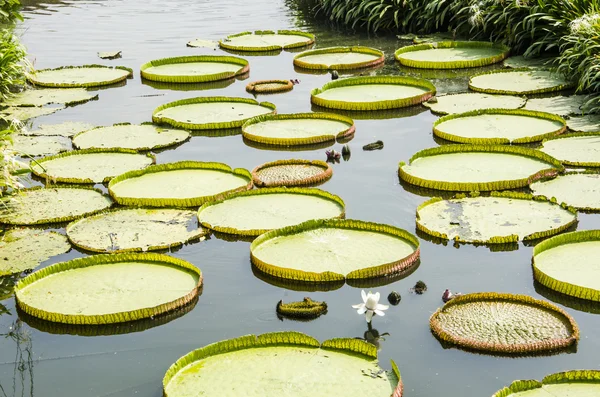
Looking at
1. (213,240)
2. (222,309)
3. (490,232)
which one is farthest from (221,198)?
(490,232)

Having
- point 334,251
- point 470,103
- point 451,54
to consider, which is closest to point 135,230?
point 334,251

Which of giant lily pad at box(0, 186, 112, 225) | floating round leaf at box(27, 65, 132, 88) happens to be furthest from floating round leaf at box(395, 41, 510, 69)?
giant lily pad at box(0, 186, 112, 225)

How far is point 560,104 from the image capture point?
8586 mm

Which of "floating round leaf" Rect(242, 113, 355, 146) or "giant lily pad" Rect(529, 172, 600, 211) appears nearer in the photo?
"giant lily pad" Rect(529, 172, 600, 211)

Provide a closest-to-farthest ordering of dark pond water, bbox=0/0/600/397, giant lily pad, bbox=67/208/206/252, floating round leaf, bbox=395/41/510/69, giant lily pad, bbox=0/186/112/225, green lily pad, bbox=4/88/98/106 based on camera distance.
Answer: dark pond water, bbox=0/0/600/397 → giant lily pad, bbox=67/208/206/252 → giant lily pad, bbox=0/186/112/225 → green lily pad, bbox=4/88/98/106 → floating round leaf, bbox=395/41/510/69

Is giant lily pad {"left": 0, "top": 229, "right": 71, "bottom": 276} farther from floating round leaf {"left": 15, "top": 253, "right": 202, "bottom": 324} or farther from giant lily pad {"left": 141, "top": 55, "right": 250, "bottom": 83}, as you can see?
giant lily pad {"left": 141, "top": 55, "right": 250, "bottom": 83}

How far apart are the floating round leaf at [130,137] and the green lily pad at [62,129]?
0.78 feet

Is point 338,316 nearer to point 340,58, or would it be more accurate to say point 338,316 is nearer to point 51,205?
point 51,205

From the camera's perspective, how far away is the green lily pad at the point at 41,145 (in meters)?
7.89

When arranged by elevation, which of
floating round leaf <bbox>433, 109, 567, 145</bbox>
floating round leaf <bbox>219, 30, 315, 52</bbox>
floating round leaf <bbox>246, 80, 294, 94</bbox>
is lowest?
floating round leaf <bbox>246, 80, 294, 94</bbox>

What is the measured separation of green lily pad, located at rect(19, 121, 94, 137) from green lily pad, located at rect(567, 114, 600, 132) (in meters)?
4.76

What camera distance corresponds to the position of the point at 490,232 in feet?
18.7

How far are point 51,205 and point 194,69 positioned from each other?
4.73m

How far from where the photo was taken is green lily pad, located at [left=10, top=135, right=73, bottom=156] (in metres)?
7.89
